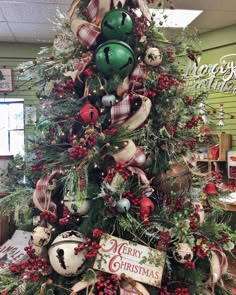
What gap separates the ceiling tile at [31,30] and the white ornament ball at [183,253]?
405 cm

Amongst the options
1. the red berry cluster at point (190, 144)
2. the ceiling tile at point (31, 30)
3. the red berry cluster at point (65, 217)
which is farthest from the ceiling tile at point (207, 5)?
the red berry cluster at point (65, 217)

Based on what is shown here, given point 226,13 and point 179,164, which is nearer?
point 179,164

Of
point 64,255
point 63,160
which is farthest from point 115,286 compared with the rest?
point 63,160

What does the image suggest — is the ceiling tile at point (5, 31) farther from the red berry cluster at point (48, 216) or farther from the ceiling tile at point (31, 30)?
the red berry cluster at point (48, 216)

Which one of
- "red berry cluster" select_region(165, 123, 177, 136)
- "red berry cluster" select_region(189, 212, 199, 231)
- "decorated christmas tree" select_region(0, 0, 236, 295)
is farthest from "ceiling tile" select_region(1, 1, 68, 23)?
"red berry cluster" select_region(189, 212, 199, 231)

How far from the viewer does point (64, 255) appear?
111 cm

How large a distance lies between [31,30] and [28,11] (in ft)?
2.64

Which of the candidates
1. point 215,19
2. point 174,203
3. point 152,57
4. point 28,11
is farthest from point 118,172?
point 215,19

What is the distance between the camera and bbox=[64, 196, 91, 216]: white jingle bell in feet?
3.87

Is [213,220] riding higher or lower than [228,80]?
lower

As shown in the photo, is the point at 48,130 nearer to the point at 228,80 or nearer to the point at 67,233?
the point at 67,233

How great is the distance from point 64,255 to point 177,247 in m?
0.38

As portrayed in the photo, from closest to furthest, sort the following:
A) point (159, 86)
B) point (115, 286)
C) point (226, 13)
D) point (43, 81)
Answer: point (115, 286) → point (159, 86) → point (43, 81) → point (226, 13)

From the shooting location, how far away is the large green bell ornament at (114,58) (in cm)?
123
